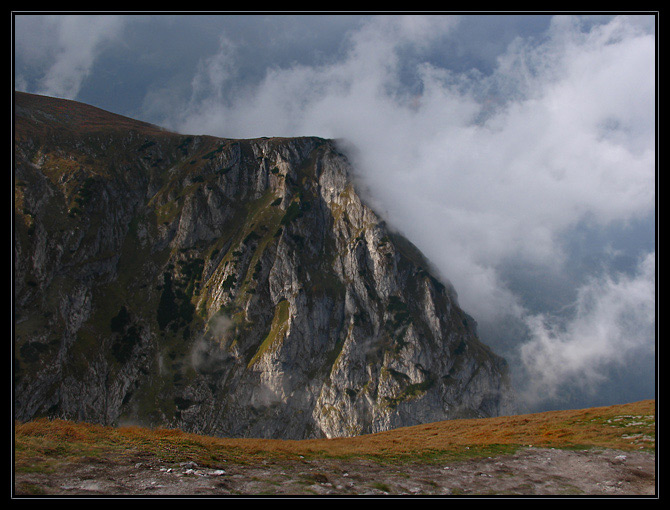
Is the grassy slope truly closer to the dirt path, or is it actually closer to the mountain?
the dirt path

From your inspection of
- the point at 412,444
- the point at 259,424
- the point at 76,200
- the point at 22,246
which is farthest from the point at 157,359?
the point at 412,444

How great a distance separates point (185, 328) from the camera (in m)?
171

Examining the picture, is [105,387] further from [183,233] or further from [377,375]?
[377,375]

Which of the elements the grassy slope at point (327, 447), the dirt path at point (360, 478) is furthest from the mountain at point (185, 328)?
the dirt path at point (360, 478)

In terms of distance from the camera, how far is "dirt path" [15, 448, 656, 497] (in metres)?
15.3

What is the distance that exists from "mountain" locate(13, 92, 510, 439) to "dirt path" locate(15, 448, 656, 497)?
145 meters

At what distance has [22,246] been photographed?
136875 millimetres

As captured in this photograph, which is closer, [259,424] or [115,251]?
[259,424]

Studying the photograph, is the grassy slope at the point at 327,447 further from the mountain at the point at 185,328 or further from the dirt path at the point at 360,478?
the mountain at the point at 185,328

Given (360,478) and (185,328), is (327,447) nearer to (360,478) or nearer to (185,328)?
(360,478)

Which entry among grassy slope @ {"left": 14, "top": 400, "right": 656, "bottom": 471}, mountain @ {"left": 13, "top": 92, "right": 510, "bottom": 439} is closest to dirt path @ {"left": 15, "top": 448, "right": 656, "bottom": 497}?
grassy slope @ {"left": 14, "top": 400, "right": 656, "bottom": 471}
